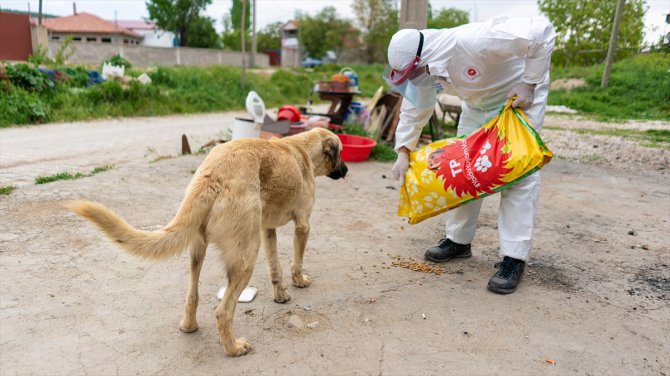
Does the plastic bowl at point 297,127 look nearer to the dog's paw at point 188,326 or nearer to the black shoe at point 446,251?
the black shoe at point 446,251

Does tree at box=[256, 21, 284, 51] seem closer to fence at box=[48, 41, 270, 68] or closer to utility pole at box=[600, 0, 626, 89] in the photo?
fence at box=[48, 41, 270, 68]

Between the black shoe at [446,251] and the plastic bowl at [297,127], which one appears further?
the plastic bowl at [297,127]

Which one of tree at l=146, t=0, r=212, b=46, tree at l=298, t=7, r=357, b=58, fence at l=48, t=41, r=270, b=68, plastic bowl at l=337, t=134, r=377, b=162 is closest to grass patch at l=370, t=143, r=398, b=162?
plastic bowl at l=337, t=134, r=377, b=162

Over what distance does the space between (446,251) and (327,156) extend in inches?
54.3

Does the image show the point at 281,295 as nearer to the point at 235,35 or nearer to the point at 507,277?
the point at 507,277

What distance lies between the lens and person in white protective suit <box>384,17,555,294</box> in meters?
3.02

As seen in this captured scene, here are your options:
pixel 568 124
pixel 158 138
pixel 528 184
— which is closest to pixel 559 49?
pixel 568 124

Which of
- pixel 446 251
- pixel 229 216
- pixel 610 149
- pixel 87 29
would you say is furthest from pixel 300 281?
pixel 87 29

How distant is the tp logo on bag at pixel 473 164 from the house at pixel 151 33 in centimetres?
5027

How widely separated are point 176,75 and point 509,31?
48.1 ft

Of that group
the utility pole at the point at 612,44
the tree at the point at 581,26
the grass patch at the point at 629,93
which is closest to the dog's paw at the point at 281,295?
the grass patch at the point at 629,93

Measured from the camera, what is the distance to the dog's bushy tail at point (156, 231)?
2.01 m

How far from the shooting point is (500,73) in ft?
10.7

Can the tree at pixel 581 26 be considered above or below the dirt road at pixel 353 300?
above
